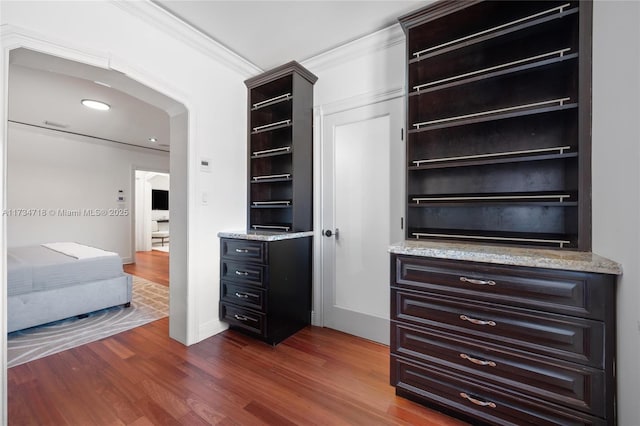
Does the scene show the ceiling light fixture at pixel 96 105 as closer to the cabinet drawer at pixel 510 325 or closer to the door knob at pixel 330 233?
the door knob at pixel 330 233

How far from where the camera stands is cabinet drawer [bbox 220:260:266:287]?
2248 mm

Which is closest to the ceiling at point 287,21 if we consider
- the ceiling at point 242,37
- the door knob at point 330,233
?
the ceiling at point 242,37

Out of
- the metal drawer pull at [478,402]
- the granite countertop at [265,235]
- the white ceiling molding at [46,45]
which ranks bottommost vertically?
the metal drawer pull at [478,402]

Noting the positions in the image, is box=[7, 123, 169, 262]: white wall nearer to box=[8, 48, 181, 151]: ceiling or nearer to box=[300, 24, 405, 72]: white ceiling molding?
box=[8, 48, 181, 151]: ceiling

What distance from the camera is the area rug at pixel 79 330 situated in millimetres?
2193

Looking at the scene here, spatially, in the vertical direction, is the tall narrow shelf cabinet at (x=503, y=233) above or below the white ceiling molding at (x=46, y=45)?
below

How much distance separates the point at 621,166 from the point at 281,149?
86.8 inches

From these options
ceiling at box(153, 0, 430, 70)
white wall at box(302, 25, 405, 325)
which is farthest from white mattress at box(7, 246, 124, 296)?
ceiling at box(153, 0, 430, 70)

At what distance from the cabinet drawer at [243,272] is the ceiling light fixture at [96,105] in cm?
277

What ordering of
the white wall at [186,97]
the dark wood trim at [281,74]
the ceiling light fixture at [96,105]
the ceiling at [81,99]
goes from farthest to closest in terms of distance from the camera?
1. the ceiling light fixture at [96,105]
2. the dark wood trim at [281,74]
3. the ceiling at [81,99]
4. the white wall at [186,97]

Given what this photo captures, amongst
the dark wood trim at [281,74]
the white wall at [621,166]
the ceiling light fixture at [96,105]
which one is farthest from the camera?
the ceiling light fixture at [96,105]

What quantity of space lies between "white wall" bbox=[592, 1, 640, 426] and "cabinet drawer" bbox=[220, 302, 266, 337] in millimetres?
2060

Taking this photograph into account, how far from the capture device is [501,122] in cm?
176

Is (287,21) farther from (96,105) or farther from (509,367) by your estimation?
(96,105)
